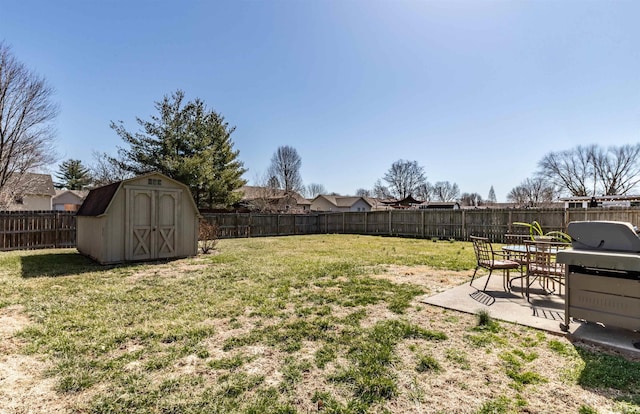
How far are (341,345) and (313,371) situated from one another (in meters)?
0.56

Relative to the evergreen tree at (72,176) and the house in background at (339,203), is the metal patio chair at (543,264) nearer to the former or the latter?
the house in background at (339,203)

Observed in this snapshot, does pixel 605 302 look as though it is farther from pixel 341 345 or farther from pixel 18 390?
pixel 18 390

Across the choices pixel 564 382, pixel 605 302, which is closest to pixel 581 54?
pixel 605 302

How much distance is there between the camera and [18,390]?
2.22 meters

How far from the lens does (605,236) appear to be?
3232 mm

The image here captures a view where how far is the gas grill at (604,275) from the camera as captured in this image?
9.23 feet

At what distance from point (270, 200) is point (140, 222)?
2587 centimetres

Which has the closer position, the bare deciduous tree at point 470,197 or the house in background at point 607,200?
the house in background at point 607,200

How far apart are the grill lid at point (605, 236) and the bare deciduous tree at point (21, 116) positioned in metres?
19.8

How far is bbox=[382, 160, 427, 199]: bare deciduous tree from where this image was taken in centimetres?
4741

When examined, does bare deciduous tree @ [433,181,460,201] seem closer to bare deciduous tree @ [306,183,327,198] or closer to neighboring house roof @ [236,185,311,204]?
bare deciduous tree @ [306,183,327,198]

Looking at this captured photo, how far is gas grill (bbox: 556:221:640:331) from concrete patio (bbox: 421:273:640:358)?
0.59ft

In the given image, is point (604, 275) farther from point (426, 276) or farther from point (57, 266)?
point (57, 266)

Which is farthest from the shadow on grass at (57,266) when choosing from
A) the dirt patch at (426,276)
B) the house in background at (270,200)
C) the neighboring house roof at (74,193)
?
the neighboring house roof at (74,193)
